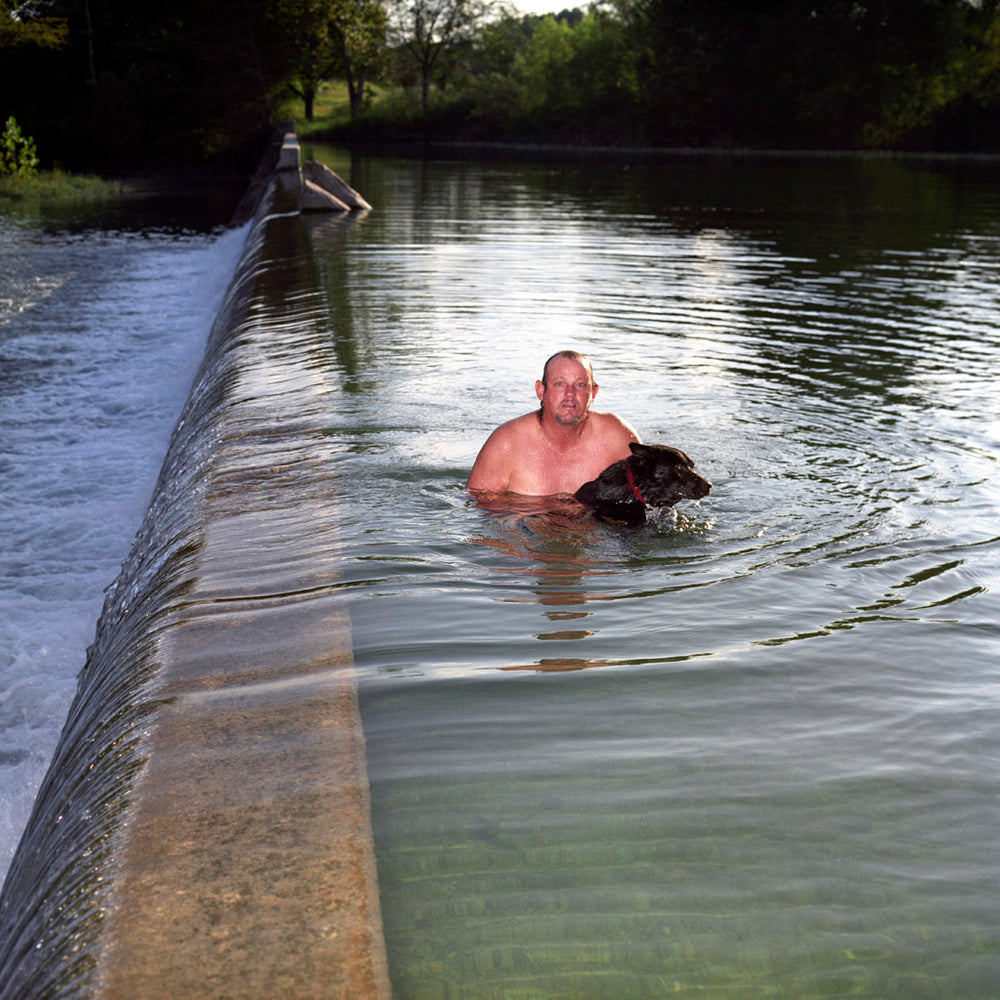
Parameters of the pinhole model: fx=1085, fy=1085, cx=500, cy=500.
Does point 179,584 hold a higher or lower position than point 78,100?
lower

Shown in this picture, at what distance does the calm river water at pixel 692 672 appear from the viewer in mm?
2562

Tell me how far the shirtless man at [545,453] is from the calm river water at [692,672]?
24 centimetres

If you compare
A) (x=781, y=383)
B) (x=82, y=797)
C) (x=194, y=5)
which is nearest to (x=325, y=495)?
(x=82, y=797)

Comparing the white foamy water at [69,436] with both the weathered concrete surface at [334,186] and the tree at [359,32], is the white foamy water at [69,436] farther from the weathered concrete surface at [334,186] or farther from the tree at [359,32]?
the tree at [359,32]

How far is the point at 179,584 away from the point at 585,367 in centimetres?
224

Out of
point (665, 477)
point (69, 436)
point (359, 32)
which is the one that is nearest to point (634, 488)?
point (665, 477)

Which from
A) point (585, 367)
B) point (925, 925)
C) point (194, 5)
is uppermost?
point (194, 5)

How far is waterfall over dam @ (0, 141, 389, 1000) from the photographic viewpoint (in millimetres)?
2328

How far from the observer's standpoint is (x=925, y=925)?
102 inches

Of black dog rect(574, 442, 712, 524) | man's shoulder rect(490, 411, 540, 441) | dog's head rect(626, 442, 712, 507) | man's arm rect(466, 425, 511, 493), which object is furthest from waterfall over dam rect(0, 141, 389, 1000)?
dog's head rect(626, 442, 712, 507)

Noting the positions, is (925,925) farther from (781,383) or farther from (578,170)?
(578,170)

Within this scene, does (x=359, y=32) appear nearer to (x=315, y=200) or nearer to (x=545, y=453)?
(x=315, y=200)

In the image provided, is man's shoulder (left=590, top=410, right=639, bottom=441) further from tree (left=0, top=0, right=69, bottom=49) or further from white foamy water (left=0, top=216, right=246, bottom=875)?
tree (left=0, top=0, right=69, bottom=49)

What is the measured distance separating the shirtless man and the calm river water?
242 mm
